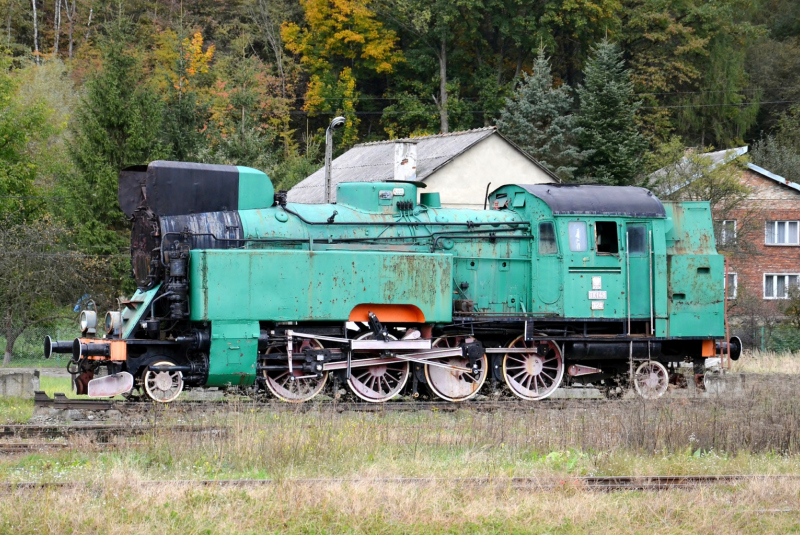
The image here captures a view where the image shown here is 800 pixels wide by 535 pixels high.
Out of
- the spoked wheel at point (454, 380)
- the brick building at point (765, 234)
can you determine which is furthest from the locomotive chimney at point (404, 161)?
the brick building at point (765, 234)

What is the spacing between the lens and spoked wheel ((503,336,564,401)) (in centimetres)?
1448

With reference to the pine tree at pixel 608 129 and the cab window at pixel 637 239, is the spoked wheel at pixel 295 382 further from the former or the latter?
the pine tree at pixel 608 129

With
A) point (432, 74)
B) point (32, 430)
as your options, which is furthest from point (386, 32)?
point (32, 430)

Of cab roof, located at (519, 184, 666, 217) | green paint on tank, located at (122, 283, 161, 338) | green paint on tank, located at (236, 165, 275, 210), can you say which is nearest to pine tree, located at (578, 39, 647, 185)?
cab roof, located at (519, 184, 666, 217)

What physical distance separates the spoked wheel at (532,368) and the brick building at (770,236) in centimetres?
2579

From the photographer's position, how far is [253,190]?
1363 centimetres

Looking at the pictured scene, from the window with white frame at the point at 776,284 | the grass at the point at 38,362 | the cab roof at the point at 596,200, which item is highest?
the cab roof at the point at 596,200

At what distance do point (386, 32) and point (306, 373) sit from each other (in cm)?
3822

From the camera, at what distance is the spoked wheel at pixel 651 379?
14.9 metres

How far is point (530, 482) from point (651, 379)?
24.5ft

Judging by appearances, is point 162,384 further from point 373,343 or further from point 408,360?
point 408,360

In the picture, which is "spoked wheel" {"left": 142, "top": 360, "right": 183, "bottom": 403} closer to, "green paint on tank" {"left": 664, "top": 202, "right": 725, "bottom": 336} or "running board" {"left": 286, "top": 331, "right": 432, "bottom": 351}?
"running board" {"left": 286, "top": 331, "right": 432, "bottom": 351}

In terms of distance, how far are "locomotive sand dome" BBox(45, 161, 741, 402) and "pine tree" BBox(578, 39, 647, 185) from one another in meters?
21.4

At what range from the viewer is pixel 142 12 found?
54.7 metres
